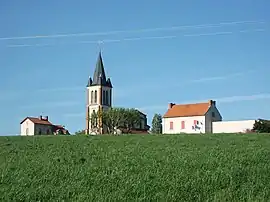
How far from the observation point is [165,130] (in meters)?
103

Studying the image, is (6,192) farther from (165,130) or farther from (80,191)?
(165,130)

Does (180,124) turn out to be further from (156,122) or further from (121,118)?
(156,122)

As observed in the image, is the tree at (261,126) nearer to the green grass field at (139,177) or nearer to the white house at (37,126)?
the green grass field at (139,177)

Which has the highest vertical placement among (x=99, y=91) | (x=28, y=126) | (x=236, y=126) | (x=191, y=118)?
(x=99, y=91)

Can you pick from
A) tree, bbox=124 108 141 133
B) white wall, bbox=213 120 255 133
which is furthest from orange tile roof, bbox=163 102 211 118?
white wall, bbox=213 120 255 133

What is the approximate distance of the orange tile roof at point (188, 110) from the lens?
10206 centimetres

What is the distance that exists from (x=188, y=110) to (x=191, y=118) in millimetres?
2331

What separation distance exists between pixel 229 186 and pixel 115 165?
13.5 ft

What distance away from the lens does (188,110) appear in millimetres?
104000

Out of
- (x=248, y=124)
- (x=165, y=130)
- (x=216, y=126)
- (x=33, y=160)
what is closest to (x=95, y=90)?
(x=165, y=130)

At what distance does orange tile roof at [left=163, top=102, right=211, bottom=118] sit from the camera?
102062mm

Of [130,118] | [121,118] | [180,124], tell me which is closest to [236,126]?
[180,124]

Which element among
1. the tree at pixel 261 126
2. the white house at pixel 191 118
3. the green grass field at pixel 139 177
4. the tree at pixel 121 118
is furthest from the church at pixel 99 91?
the green grass field at pixel 139 177

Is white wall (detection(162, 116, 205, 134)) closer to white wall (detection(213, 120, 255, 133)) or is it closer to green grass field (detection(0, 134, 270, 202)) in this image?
white wall (detection(213, 120, 255, 133))
